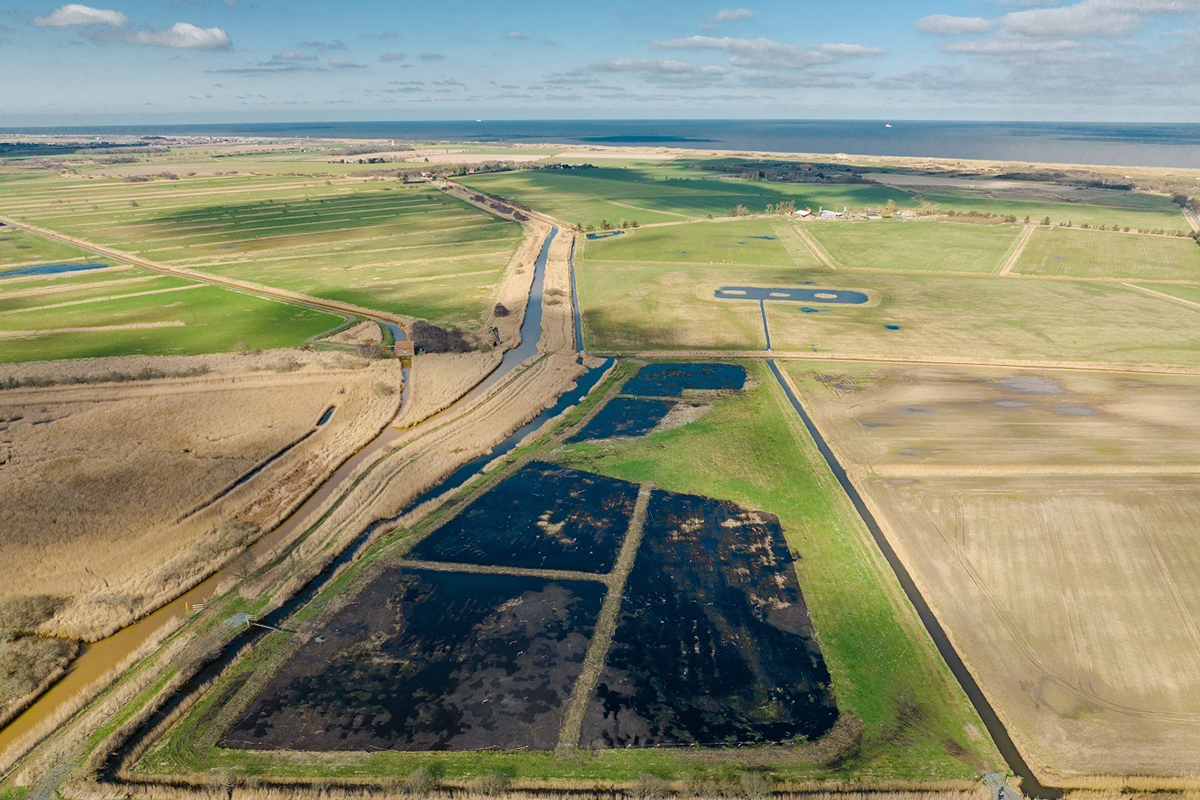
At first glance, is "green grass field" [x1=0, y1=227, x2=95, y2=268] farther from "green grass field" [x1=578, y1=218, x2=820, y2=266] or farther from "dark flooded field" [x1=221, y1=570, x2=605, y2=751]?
"dark flooded field" [x1=221, y1=570, x2=605, y2=751]

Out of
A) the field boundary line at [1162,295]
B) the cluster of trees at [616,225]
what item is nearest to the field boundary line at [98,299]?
the cluster of trees at [616,225]

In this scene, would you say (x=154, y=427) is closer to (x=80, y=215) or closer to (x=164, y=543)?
(x=164, y=543)

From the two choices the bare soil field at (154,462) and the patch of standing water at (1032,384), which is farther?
the patch of standing water at (1032,384)

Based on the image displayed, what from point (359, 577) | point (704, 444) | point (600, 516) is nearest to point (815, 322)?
point (704, 444)

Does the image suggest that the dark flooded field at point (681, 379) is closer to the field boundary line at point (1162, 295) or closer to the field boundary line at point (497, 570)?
the field boundary line at point (497, 570)

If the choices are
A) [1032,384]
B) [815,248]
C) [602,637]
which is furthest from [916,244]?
[602,637]

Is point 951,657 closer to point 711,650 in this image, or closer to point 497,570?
point 711,650

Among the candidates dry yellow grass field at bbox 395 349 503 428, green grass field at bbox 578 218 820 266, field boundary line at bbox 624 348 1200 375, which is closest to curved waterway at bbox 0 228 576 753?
dry yellow grass field at bbox 395 349 503 428
